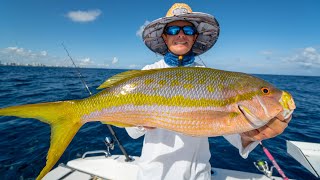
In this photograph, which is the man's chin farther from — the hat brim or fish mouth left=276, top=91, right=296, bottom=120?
fish mouth left=276, top=91, right=296, bottom=120

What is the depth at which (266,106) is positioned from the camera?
242cm

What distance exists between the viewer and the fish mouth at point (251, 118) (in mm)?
2432

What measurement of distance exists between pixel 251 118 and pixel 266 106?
0.22 m

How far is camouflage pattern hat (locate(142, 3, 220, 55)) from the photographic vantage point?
380 cm

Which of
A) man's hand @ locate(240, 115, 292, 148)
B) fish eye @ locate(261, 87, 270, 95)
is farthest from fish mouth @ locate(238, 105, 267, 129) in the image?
fish eye @ locate(261, 87, 270, 95)

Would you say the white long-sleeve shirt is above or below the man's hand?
below

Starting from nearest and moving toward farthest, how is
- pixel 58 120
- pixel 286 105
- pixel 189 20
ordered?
pixel 286 105 → pixel 58 120 → pixel 189 20

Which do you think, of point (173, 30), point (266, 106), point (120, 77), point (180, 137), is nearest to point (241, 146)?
point (180, 137)

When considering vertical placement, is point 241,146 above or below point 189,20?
below

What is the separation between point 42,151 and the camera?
30.7 ft

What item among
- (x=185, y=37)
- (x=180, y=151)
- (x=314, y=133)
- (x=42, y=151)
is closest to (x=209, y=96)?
(x=180, y=151)

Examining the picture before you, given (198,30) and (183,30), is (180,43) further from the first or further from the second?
Result: (198,30)

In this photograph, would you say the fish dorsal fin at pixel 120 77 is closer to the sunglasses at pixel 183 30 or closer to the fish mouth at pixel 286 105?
the sunglasses at pixel 183 30

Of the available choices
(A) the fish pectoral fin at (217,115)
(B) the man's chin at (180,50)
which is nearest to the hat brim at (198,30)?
(B) the man's chin at (180,50)
